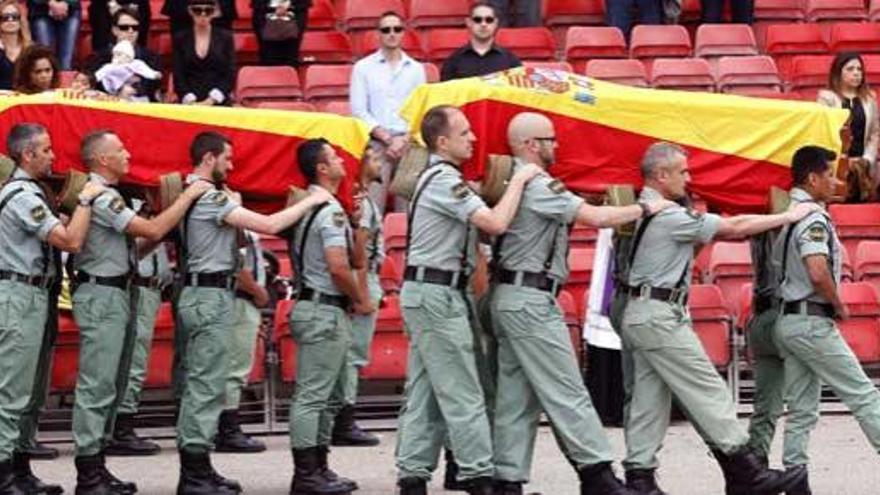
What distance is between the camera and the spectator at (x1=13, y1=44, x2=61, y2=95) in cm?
1475

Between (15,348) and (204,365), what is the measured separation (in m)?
1.00

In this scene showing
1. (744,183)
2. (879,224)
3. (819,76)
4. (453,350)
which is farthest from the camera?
(819,76)

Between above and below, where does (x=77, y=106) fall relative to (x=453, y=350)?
above

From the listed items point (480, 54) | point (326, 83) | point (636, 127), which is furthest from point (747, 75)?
point (636, 127)

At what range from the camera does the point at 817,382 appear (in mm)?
12961

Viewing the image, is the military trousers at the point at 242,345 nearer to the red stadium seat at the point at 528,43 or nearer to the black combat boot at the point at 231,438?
the black combat boot at the point at 231,438

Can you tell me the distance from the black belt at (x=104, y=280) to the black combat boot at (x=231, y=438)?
69.4 inches

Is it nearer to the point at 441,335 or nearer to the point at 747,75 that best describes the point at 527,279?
the point at 441,335

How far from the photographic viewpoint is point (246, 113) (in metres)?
13.5

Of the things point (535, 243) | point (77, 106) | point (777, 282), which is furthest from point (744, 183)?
point (77, 106)

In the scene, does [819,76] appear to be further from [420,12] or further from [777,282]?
[777,282]

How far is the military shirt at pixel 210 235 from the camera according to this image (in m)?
12.9

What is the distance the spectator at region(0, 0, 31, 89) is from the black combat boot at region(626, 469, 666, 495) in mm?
5850

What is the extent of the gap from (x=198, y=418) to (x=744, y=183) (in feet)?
9.96
